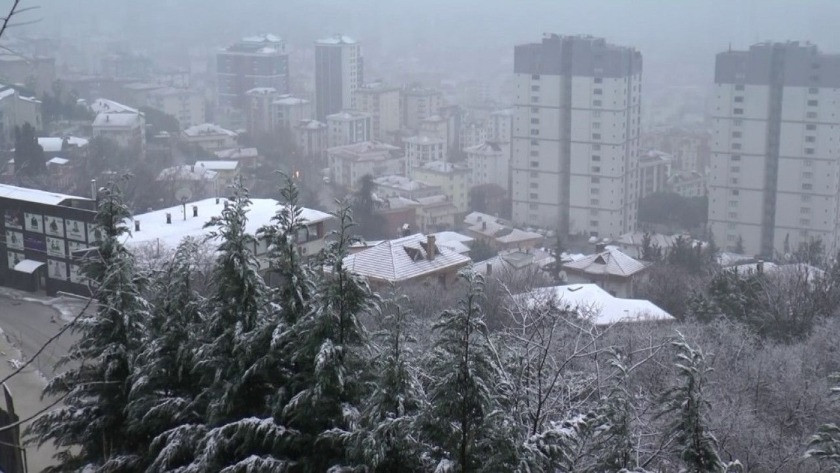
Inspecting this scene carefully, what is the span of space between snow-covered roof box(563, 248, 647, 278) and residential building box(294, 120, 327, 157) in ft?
40.9

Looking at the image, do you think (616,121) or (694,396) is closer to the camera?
(694,396)

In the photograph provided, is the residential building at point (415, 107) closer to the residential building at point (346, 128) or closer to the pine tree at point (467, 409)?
the residential building at point (346, 128)

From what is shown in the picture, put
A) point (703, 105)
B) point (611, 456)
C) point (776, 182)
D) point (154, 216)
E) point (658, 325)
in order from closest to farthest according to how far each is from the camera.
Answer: point (611, 456), point (658, 325), point (154, 216), point (776, 182), point (703, 105)

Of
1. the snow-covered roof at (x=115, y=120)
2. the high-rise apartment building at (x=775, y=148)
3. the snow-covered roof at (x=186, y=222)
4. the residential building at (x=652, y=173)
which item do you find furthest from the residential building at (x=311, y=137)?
the snow-covered roof at (x=186, y=222)

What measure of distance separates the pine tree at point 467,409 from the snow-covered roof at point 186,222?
5.10 metres

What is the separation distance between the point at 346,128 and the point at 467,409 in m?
20.8

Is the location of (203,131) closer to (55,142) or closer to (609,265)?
(55,142)

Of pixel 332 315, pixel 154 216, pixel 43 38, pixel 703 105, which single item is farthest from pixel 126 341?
pixel 43 38

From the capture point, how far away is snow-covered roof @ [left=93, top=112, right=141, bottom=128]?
17.7m

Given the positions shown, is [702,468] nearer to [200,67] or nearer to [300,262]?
[300,262]

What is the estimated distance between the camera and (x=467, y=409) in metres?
2.20

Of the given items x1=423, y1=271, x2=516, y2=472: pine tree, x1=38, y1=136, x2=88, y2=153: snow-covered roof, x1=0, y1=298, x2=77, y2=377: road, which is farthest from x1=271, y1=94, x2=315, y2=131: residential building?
x1=423, y1=271, x2=516, y2=472: pine tree

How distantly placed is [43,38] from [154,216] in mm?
27533

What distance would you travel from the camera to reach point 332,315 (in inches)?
103
